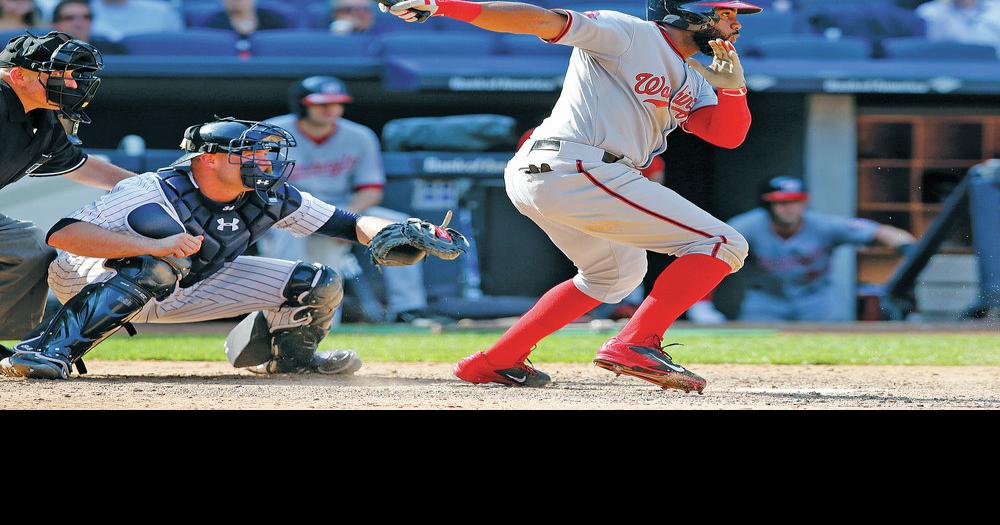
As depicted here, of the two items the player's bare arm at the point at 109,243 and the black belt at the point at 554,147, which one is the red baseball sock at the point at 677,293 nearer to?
the black belt at the point at 554,147

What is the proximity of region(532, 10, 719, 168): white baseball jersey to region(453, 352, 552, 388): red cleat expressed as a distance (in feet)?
2.44

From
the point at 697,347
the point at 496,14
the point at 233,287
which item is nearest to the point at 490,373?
the point at 233,287

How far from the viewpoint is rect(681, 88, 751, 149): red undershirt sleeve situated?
359cm

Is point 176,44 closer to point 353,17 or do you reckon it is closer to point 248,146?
point 353,17

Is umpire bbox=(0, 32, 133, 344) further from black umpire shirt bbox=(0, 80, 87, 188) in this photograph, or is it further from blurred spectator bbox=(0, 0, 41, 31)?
blurred spectator bbox=(0, 0, 41, 31)

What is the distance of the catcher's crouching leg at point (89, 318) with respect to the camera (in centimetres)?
366

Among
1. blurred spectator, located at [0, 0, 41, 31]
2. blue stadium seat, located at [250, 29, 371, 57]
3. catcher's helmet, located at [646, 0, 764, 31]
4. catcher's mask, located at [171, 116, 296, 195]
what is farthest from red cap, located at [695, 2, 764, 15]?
blurred spectator, located at [0, 0, 41, 31]

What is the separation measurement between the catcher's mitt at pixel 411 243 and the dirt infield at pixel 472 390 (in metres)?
0.41

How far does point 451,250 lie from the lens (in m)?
3.77

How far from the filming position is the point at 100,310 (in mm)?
3656

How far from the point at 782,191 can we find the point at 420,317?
2243mm

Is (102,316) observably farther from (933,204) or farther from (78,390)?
(933,204)

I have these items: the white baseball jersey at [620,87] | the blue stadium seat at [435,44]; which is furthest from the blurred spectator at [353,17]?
the white baseball jersey at [620,87]
